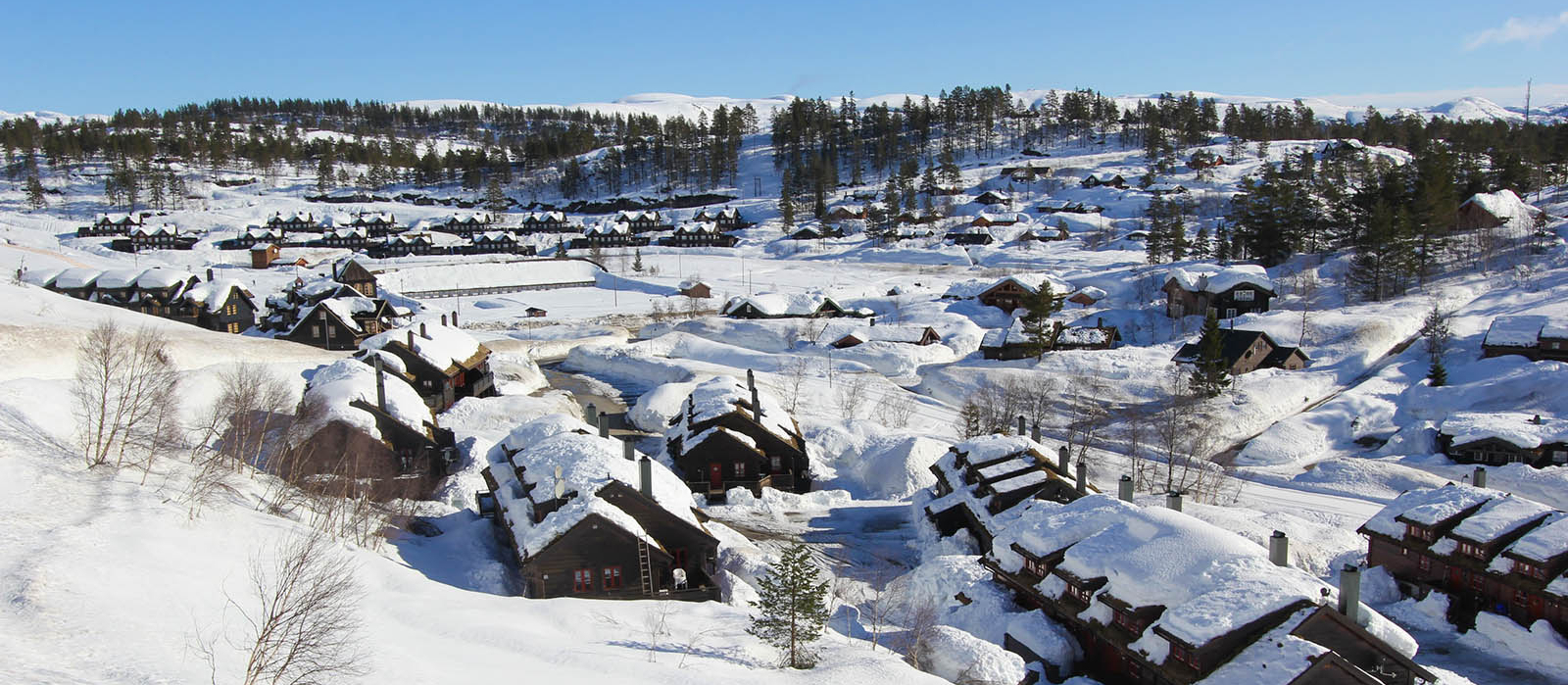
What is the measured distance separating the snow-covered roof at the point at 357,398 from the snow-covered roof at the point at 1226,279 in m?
48.2

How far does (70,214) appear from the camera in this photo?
114750 millimetres

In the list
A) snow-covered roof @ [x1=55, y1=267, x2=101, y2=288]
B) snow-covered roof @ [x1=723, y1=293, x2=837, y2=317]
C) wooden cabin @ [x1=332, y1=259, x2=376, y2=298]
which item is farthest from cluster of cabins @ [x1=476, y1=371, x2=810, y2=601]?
wooden cabin @ [x1=332, y1=259, x2=376, y2=298]

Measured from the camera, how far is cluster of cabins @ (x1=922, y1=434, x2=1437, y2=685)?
52.1 feet

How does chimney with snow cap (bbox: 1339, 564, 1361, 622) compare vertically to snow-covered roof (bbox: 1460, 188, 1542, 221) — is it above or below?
below

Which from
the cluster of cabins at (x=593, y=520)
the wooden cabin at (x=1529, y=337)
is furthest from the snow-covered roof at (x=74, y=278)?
the wooden cabin at (x=1529, y=337)

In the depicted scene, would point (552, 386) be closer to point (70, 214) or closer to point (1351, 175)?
point (1351, 175)

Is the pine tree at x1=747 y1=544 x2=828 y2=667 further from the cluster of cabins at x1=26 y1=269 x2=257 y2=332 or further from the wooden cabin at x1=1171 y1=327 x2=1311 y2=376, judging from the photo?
the cluster of cabins at x1=26 y1=269 x2=257 y2=332

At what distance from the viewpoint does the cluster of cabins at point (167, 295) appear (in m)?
61.6

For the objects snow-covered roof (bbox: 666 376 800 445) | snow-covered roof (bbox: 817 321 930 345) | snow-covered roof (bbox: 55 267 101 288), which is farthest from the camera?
snow-covered roof (bbox: 55 267 101 288)

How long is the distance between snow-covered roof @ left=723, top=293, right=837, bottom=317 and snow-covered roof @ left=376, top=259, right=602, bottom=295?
1040 inches

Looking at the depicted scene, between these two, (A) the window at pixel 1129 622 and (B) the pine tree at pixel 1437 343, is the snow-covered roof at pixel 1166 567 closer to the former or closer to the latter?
(A) the window at pixel 1129 622

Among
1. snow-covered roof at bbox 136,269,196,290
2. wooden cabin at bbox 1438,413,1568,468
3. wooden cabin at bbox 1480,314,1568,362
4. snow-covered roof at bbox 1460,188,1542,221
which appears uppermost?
snow-covered roof at bbox 1460,188,1542,221

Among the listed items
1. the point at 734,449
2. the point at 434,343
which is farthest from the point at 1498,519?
the point at 434,343

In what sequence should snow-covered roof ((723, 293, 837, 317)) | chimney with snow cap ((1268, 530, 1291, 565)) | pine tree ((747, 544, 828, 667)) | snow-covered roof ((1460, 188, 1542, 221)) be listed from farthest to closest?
snow-covered roof ((1460, 188, 1542, 221)) → snow-covered roof ((723, 293, 837, 317)) → chimney with snow cap ((1268, 530, 1291, 565)) → pine tree ((747, 544, 828, 667))
